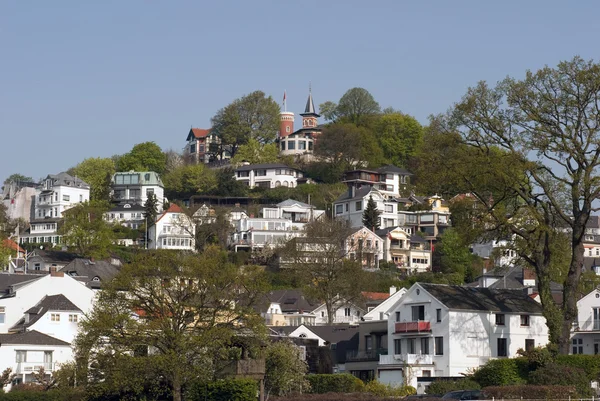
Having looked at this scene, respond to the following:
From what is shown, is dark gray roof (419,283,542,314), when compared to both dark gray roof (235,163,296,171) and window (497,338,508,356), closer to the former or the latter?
window (497,338,508,356)

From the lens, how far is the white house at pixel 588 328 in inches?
3029

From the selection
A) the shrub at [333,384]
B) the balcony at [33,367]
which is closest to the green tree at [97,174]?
the balcony at [33,367]

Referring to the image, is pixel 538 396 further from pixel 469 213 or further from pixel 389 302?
pixel 389 302

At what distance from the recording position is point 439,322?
7206cm

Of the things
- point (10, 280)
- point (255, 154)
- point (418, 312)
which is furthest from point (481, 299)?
point (255, 154)

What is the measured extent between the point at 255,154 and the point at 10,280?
307 ft

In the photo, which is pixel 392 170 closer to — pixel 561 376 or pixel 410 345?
pixel 410 345

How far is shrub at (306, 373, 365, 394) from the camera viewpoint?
211 feet

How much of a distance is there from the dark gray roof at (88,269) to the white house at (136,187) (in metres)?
59.3

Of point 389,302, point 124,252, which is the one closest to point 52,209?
point 124,252

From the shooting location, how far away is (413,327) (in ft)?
240

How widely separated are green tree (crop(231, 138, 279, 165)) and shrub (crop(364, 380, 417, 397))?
395 ft

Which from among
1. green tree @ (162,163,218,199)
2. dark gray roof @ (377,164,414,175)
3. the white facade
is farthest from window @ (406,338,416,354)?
dark gray roof @ (377,164,414,175)

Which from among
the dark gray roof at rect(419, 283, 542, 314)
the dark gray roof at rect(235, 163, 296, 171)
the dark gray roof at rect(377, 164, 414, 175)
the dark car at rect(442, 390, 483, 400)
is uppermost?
the dark gray roof at rect(235, 163, 296, 171)
